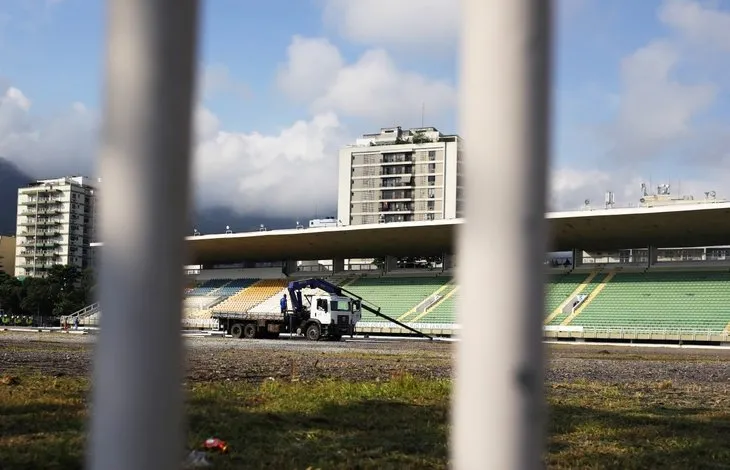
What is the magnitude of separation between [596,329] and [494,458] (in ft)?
151

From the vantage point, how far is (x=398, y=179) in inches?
A: 4675

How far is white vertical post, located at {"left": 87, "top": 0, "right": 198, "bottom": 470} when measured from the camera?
8.02 feet

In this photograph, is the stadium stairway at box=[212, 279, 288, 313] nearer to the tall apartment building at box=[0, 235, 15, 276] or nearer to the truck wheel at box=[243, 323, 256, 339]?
the truck wheel at box=[243, 323, 256, 339]

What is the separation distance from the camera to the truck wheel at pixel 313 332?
39.6 m

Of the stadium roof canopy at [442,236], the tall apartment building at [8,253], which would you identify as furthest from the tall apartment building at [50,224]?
the stadium roof canopy at [442,236]

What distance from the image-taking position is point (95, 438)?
2504 millimetres

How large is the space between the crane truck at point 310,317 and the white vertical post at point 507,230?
37204 millimetres

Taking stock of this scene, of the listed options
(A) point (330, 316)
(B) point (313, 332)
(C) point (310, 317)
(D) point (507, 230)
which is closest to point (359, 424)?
(D) point (507, 230)

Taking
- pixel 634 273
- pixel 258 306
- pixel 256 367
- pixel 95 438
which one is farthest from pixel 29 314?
pixel 95 438

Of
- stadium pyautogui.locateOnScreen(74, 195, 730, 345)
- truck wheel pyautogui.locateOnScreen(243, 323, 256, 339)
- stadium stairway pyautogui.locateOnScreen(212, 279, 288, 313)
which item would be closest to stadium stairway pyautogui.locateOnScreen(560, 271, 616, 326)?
stadium pyautogui.locateOnScreen(74, 195, 730, 345)

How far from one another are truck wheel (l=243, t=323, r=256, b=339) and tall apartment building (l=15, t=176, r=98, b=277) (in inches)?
4467

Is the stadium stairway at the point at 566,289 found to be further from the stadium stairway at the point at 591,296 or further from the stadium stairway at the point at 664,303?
the stadium stairway at the point at 664,303

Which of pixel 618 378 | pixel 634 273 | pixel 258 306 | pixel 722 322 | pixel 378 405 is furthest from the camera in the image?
pixel 258 306

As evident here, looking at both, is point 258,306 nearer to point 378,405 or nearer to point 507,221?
point 378,405
